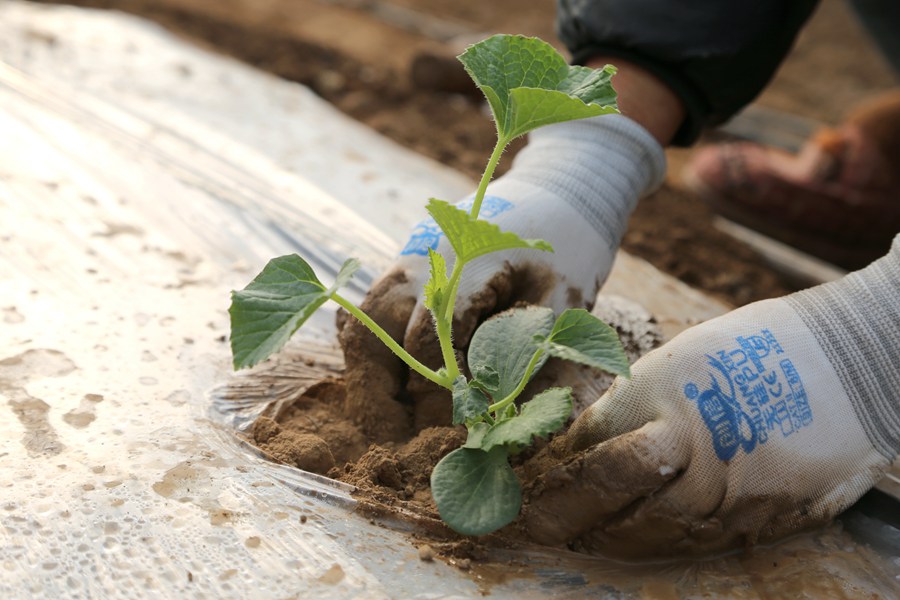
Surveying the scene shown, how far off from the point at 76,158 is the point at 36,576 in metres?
1.14

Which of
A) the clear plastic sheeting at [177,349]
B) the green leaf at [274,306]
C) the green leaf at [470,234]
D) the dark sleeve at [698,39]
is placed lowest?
the clear plastic sheeting at [177,349]

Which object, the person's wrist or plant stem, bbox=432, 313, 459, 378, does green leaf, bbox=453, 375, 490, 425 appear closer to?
plant stem, bbox=432, 313, 459, 378

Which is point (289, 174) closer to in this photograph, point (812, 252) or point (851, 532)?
point (851, 532)

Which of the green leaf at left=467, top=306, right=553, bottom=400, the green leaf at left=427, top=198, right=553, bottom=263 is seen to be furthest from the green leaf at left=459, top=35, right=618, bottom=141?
the green leaf at left=467, top=306, right=553, bottom=400

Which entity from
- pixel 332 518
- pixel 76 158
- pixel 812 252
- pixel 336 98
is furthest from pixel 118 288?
pixel 812 252

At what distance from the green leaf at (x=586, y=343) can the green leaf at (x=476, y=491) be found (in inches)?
5.8

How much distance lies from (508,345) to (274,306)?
0.97 feet

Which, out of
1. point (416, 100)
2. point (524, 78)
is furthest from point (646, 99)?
point (416, 100)

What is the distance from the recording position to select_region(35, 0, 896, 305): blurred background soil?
2.37 m

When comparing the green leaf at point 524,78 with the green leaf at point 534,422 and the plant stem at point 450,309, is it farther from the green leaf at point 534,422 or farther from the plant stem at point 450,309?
the green leaf at point 534,422

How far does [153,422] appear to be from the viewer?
1183 millimetres

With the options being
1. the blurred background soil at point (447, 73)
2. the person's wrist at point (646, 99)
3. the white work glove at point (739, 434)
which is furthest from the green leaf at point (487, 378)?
the blurred background soil at point (447, 73)

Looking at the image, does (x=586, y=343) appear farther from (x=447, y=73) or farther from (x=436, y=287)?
(x=447, y=73)

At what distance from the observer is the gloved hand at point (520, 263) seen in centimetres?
120
